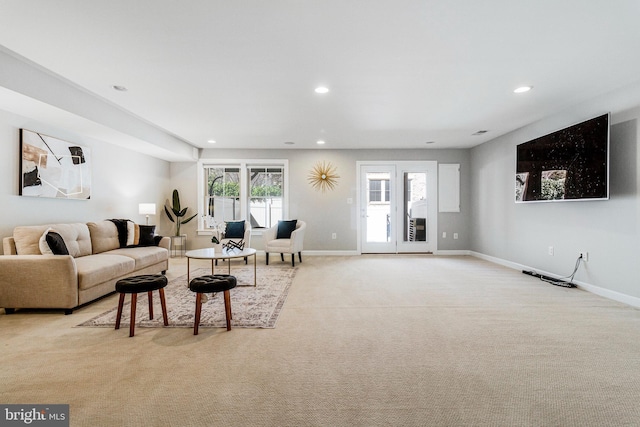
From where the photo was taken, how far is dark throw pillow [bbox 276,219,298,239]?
5922mm

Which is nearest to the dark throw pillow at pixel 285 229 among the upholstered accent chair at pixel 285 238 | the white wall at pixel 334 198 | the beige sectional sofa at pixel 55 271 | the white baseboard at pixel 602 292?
the upholstered accent chair at pixel 285 238

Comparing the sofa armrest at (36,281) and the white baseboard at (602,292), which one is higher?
the sofa armrest at (36,281)

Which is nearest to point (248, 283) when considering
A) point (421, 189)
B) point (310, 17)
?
point (310, 17)

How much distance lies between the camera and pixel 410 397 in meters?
1.68

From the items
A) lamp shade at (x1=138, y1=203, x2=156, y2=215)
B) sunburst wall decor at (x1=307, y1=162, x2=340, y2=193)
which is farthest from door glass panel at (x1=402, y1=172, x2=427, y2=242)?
lamp shade at (x1=138, y1=203, x2=156, y2=215)

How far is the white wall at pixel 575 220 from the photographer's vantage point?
3283 millimetres

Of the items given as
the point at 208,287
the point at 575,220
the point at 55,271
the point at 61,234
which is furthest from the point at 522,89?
the point at 61,234

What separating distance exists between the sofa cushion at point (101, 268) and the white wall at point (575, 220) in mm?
5857

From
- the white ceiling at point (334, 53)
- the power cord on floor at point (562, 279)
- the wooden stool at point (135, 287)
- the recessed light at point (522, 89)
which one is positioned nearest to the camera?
the white ceiling at point (334, 53)

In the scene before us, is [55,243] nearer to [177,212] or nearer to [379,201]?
[177,212]

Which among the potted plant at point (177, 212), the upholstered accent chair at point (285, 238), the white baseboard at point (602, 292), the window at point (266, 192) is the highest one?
the window at point (266, 192)

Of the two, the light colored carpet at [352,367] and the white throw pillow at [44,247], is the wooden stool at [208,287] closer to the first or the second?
the light colored carpet at [352,367]

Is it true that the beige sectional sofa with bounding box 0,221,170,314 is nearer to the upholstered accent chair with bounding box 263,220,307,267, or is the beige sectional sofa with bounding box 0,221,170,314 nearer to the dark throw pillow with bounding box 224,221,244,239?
the dark throw pillow with bounding box 224,221,244,239

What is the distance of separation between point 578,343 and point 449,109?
3.06 metres
